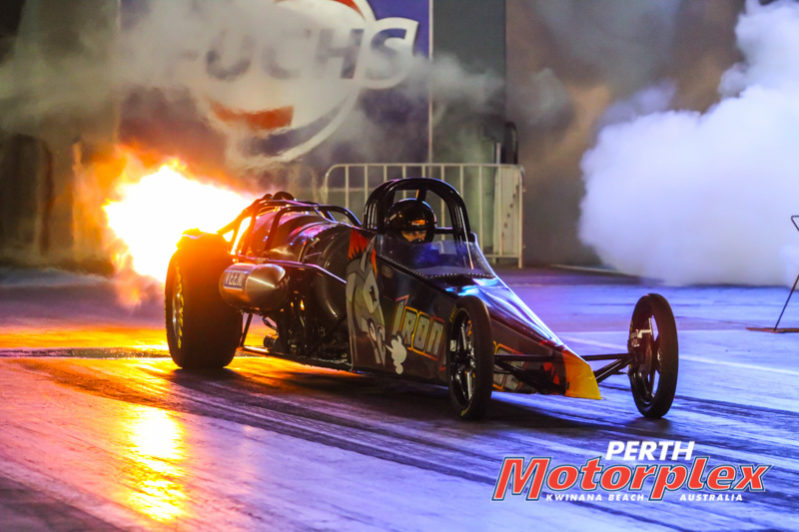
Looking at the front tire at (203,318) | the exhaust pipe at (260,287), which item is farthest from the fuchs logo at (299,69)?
the exhaust pipe at (260,287)

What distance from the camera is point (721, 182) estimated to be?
70.1 feet

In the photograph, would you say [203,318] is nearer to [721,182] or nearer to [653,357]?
[653,357]

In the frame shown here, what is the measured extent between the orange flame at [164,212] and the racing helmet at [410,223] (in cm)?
716

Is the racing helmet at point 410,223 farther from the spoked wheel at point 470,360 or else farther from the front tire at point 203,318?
the front tire at point 203,318

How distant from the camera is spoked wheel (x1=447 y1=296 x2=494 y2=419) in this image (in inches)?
318

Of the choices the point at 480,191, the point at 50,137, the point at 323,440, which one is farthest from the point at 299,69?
the point at 323,440

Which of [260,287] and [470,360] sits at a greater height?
[260,287]

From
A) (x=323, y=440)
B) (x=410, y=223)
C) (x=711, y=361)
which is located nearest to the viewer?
(x=323, y=440)

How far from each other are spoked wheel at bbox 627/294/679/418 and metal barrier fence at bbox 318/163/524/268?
14230mm

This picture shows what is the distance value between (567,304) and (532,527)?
11.3 m

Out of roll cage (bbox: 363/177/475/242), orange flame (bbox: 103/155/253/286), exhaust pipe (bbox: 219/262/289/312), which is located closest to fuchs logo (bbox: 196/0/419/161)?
orange flame (bbox: 103/155/253/286)

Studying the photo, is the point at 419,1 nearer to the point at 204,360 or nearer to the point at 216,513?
the point at 204,360

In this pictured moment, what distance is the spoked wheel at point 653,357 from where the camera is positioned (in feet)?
27.9

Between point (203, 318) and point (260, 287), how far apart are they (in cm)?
108
